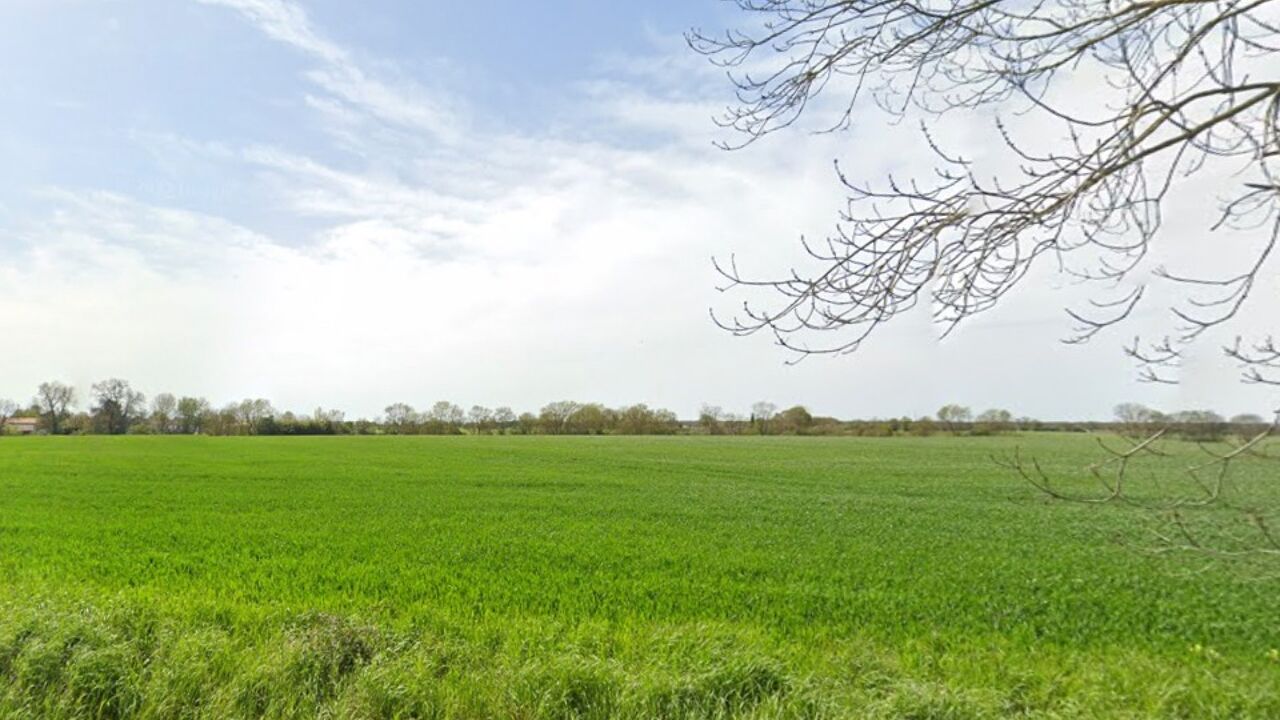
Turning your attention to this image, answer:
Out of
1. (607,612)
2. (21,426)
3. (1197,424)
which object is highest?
(1197,424)

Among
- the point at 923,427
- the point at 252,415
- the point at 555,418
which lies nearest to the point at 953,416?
the point at 923,427

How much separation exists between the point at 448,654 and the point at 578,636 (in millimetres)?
1325

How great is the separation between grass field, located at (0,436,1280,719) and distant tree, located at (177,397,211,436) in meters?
108

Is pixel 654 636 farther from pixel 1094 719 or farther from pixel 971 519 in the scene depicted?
Result: pixel 971 519

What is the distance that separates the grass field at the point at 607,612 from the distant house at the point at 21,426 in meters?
113

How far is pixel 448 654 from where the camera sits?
5.17 meters

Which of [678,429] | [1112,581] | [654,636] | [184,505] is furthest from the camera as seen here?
[678,429]

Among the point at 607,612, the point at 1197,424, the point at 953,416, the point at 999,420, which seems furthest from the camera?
the point at 953,416

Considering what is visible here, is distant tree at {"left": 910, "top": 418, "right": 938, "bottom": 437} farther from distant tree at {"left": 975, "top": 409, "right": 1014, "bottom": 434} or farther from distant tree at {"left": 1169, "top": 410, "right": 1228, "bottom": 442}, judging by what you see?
distant tree at {"left": 1169, "top": 410, "right": 1228, "bottom": 442}

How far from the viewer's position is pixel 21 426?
102 m

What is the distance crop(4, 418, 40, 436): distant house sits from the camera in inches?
3890

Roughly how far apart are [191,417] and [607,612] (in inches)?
5219

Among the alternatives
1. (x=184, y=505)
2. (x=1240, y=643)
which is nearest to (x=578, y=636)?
(x=1240, y=643)

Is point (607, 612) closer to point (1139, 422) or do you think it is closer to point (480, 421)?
point (1139, 422)
